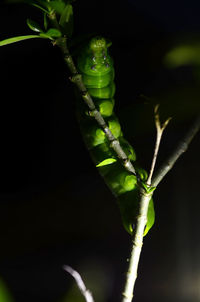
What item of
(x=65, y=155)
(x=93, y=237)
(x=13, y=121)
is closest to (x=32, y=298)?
(x=93, y=237)

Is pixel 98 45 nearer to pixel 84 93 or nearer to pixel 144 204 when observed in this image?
pixel 84 93

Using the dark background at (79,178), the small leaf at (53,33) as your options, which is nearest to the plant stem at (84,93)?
the small leaf at (53,33)

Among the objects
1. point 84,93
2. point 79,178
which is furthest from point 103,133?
point 79,178

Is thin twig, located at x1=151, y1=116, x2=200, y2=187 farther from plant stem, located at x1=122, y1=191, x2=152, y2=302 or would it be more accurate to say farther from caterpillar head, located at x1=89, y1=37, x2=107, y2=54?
caterpillar head, located at x1=89, y1=37, x2=107, y2=54

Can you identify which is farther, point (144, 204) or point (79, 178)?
point (79, 178)

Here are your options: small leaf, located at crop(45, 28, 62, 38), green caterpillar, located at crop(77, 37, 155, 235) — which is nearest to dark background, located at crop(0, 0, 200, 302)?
green caterpillar, located at crop(77, 37, 155, 235)

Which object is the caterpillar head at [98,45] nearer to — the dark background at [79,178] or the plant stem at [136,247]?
the plant stem at [136,247]
